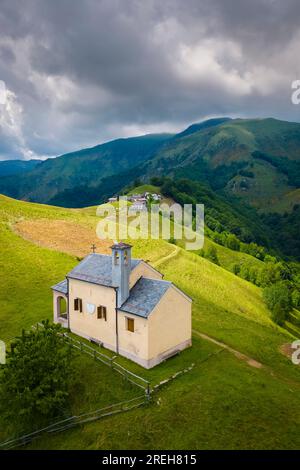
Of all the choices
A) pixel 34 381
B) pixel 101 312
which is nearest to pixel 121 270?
pixel 101 312

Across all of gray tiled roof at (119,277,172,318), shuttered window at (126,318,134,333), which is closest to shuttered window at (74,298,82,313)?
gray tiled roof at (119,277,172,318)

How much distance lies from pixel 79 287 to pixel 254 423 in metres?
20.6

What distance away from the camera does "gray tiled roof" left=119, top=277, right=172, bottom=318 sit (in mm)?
28672

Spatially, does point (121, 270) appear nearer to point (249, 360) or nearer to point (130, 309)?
point (130, 309)

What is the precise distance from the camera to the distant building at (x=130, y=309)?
2880 cm

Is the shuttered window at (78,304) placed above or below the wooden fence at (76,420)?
above

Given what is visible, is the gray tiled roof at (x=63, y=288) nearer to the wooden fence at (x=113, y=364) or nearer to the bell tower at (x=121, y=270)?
the wooden fence at (x=113, y=364)

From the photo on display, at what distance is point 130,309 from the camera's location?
96.2 feet

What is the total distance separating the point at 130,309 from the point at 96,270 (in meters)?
6.69

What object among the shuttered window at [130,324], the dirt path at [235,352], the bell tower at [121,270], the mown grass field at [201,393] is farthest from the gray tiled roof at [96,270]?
the dirt path at [235,352]

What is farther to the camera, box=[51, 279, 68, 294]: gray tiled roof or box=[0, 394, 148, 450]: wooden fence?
box=[51, 279, 68, 294]: gray tiled roof

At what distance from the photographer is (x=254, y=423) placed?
2100cm

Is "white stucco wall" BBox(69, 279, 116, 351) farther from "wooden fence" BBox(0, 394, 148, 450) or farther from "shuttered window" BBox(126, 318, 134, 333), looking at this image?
"wooden fence" BBox(0, 394, 148, 450)

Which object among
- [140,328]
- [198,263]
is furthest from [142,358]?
[198,263]
